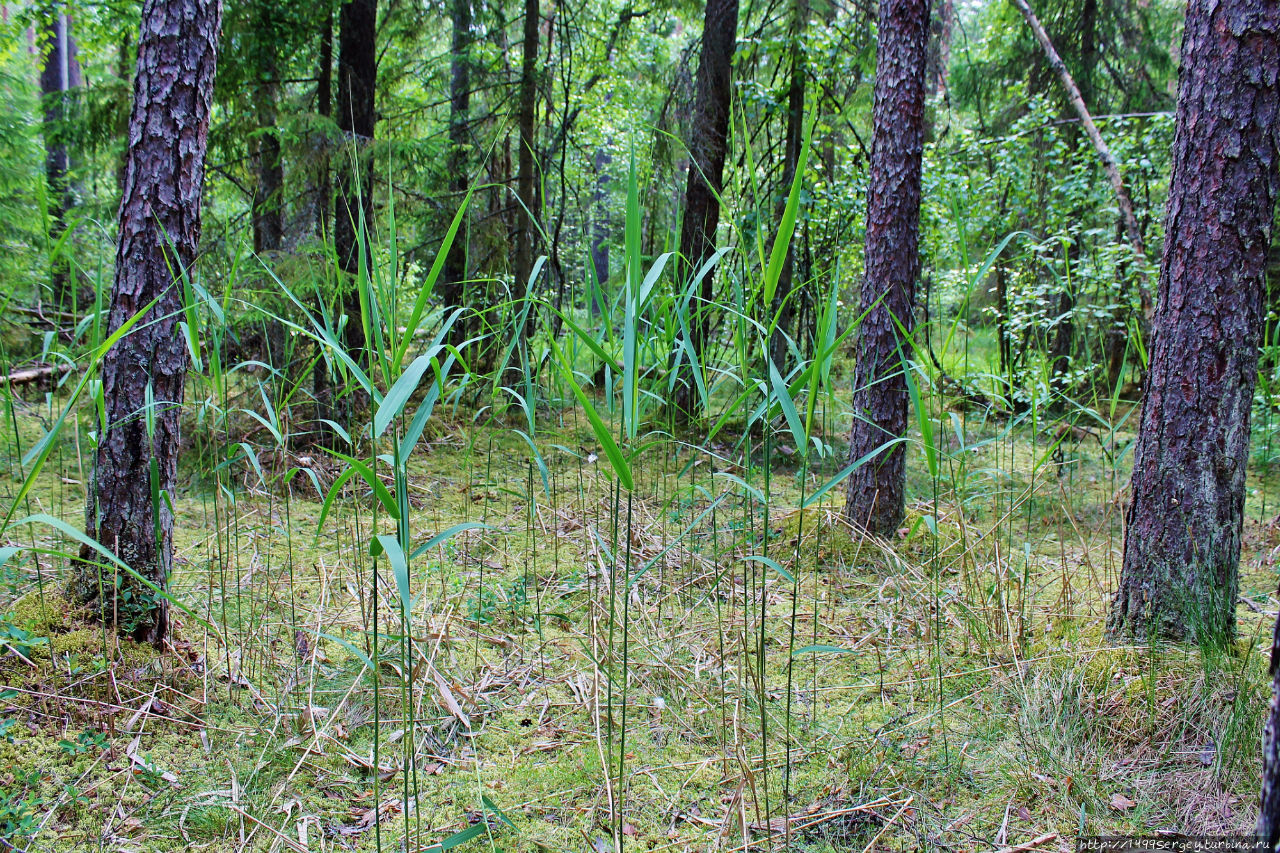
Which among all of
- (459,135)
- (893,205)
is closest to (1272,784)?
(893,205)

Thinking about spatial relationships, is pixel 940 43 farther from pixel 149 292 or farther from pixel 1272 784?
pixel 1272 784

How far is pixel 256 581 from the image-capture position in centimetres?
248

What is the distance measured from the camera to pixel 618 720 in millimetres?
1819

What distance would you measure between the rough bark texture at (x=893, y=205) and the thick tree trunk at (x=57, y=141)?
9.03 feet

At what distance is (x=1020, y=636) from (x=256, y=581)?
254 cm

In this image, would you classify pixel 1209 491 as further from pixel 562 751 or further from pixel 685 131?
pixel 685 131

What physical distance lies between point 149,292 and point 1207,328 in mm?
2857

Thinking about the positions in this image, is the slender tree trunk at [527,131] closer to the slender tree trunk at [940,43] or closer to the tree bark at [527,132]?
the tree bark at [527,132]

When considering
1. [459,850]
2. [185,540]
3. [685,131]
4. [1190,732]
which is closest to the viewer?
[459,850]

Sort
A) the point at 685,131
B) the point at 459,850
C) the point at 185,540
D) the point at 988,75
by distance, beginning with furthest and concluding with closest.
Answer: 1. the point at 988,75
2. the point at 685,131
3. the point at 185,540
4. the point at 459,850

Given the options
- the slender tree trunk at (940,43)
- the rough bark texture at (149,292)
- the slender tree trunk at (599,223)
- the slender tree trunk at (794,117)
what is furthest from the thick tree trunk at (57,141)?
the slender tree trunk at (940,43)

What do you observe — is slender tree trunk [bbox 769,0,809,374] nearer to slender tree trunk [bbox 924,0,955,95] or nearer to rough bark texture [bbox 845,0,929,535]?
rough bark texture [bbox 845,0,929,535]

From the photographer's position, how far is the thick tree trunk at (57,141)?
396 cm

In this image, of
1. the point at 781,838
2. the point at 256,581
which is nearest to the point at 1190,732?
the point at 781,838
